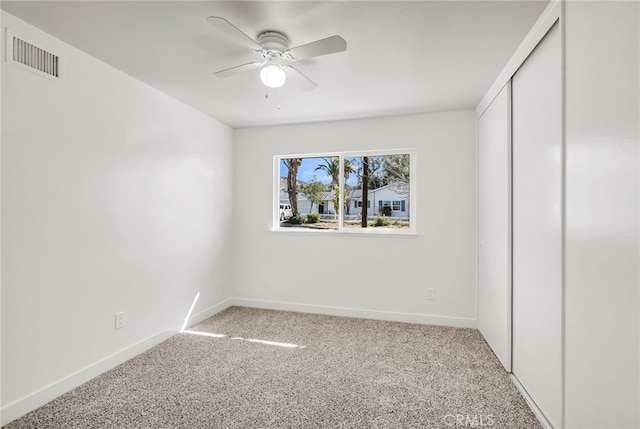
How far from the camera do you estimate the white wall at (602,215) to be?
45.6 inches

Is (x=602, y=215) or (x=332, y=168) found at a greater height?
(x=332, y=168)

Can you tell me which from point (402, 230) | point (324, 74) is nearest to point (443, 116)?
point (402, 230)

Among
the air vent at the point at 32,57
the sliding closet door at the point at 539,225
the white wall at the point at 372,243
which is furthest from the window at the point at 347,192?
the air vent at the point at 32,57

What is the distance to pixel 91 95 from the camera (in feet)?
7.72

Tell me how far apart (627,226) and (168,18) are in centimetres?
242

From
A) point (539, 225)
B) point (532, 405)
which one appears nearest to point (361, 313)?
point (532, 405)

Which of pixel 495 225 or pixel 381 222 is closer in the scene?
pixel 495 225

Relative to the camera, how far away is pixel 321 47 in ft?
5.99

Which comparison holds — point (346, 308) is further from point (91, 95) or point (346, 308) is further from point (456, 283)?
point (91, 95)

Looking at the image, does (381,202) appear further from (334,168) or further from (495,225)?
(495,225)

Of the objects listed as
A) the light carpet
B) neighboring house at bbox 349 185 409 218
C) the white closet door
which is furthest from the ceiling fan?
the light carpet

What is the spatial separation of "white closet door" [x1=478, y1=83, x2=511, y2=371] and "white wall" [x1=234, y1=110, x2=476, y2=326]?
209 mm

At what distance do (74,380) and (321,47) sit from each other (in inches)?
108

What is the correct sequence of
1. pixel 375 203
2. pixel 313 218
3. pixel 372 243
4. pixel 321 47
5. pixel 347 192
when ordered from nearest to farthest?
pixel 321 47 < pixel 372 243 < pixel 375 203 < pixel 347 192 < pixel 313 218
